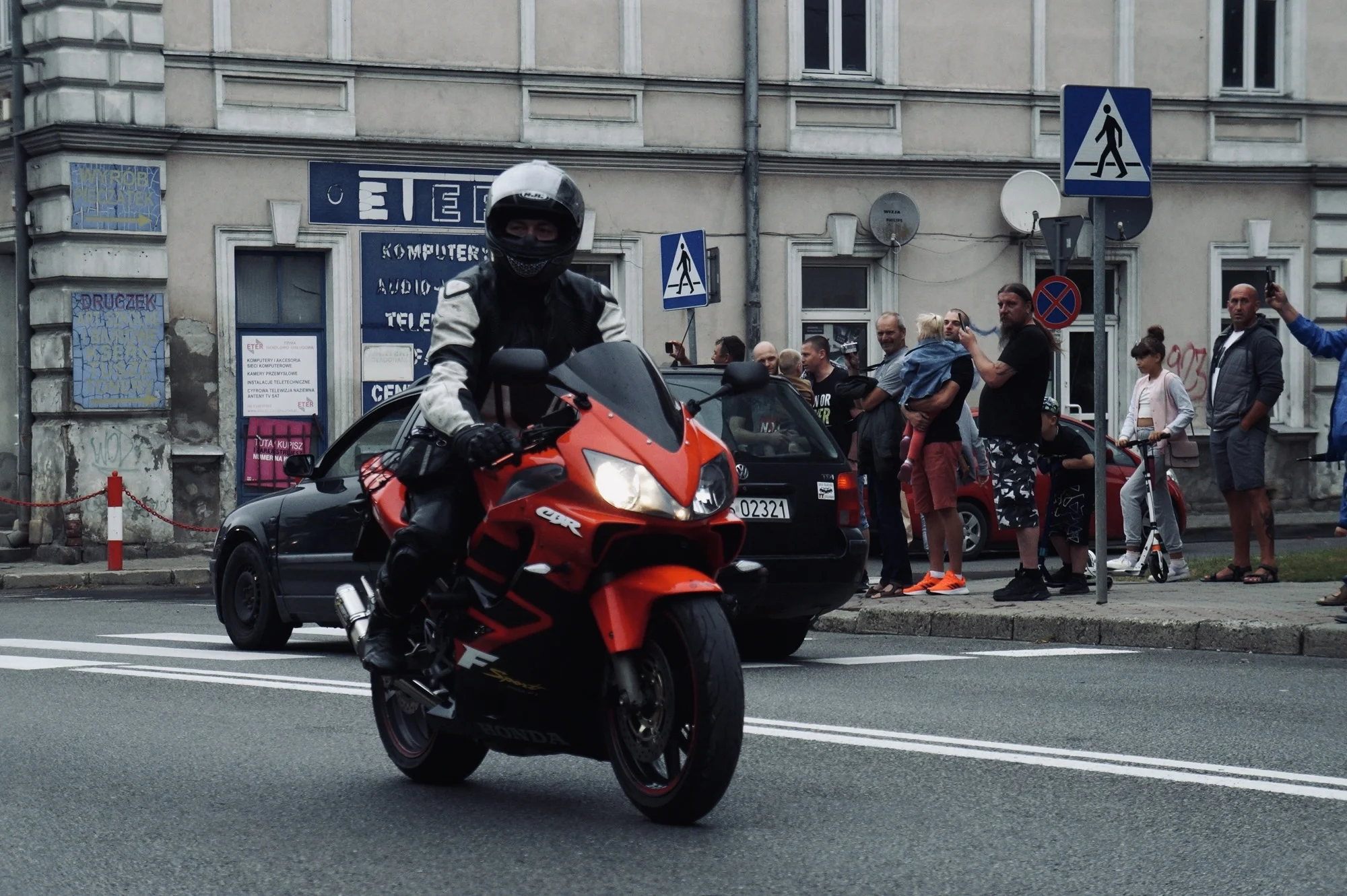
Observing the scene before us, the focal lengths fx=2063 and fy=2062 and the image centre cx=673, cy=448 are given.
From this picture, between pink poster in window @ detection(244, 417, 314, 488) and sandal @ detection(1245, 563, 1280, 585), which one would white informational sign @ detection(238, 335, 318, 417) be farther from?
sandal @ detection(1245, 563, 1280, 585)

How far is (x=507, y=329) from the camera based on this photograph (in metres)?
6.15

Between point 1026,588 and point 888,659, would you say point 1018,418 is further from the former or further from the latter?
point 888,659

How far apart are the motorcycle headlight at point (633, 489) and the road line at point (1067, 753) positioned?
200 cm

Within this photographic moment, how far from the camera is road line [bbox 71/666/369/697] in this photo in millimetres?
8906

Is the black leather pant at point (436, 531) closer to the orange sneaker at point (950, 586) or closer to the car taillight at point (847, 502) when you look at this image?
the car taillight at point (847, 502)

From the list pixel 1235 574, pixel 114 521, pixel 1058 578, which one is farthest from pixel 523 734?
pixel 114 521

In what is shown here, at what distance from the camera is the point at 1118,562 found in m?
15.8

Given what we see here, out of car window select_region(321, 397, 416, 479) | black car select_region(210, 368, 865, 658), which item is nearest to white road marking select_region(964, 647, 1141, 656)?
black car select_region(210, 368, 865, 658)

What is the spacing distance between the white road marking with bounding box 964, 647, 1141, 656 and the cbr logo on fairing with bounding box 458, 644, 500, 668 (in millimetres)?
5217

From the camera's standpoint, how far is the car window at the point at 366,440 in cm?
1117

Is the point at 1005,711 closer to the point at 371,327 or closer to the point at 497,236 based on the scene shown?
the point at 497,236

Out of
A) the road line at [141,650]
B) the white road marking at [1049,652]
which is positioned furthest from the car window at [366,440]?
the white road marking at [1049,652]

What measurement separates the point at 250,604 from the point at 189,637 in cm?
102

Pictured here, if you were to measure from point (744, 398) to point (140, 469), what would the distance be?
37.3 ft
